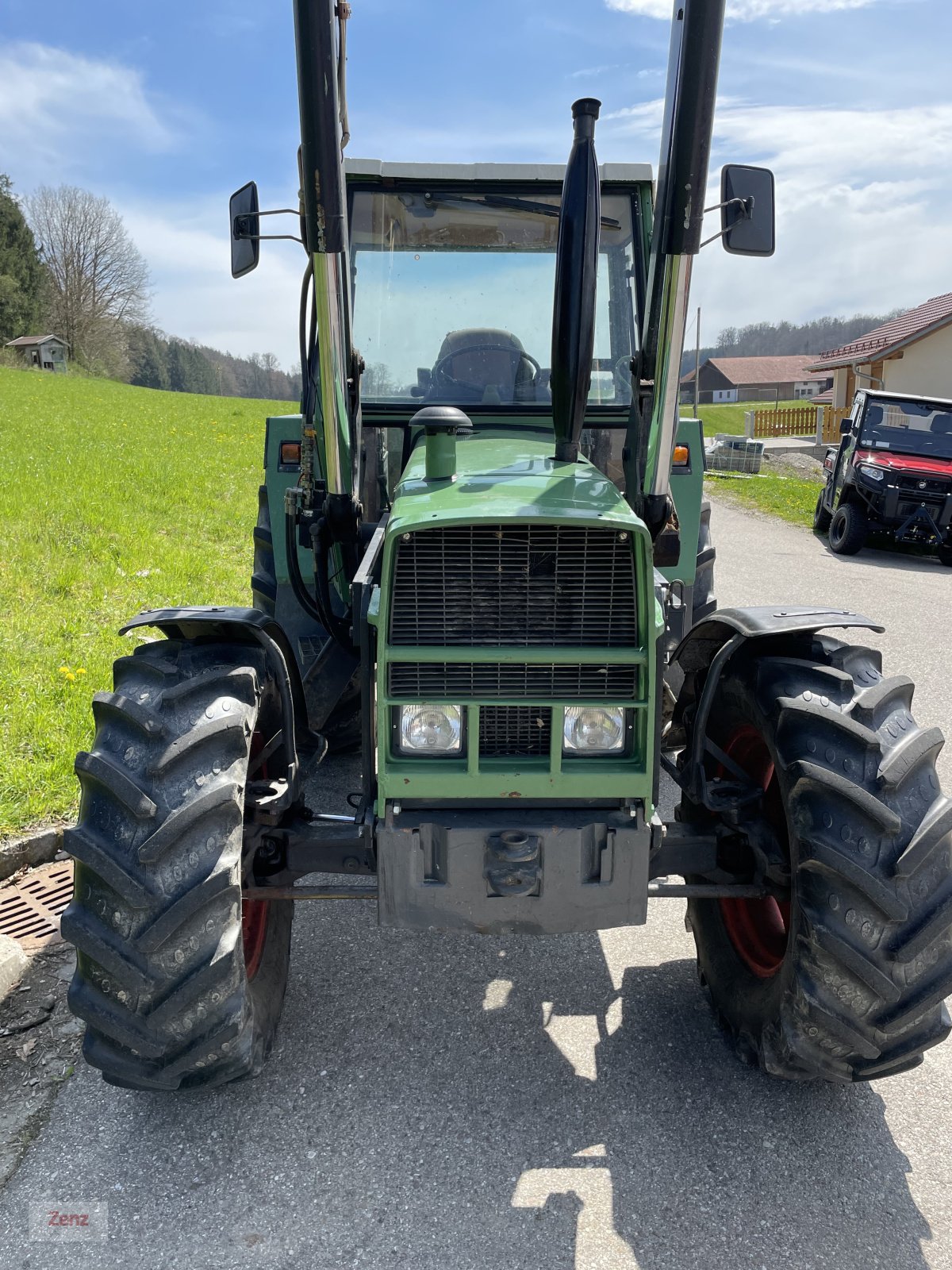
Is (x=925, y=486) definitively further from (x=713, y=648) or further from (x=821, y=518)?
(x=713, y=648)

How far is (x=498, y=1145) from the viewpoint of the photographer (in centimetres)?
258

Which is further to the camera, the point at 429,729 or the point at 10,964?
the point at 10,964

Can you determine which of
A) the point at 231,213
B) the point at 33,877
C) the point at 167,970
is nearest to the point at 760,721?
the point at 167,970

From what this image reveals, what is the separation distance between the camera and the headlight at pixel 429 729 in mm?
2516

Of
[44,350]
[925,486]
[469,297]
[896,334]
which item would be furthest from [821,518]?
[44,350]

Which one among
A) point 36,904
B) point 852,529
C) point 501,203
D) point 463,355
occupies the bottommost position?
point 852,529

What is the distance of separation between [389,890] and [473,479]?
1.15 meters

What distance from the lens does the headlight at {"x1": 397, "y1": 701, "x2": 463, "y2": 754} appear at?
252cm

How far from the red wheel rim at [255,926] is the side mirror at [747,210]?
85.5 inches

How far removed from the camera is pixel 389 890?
2471mm

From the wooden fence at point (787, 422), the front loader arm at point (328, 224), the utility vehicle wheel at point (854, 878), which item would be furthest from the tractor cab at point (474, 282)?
the wooden fence at point (787, 422)

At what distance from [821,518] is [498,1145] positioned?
1376 cm

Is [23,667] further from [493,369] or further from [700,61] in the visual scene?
[700,61]

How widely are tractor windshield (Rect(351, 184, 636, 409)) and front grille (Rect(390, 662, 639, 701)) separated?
1.73 metres
